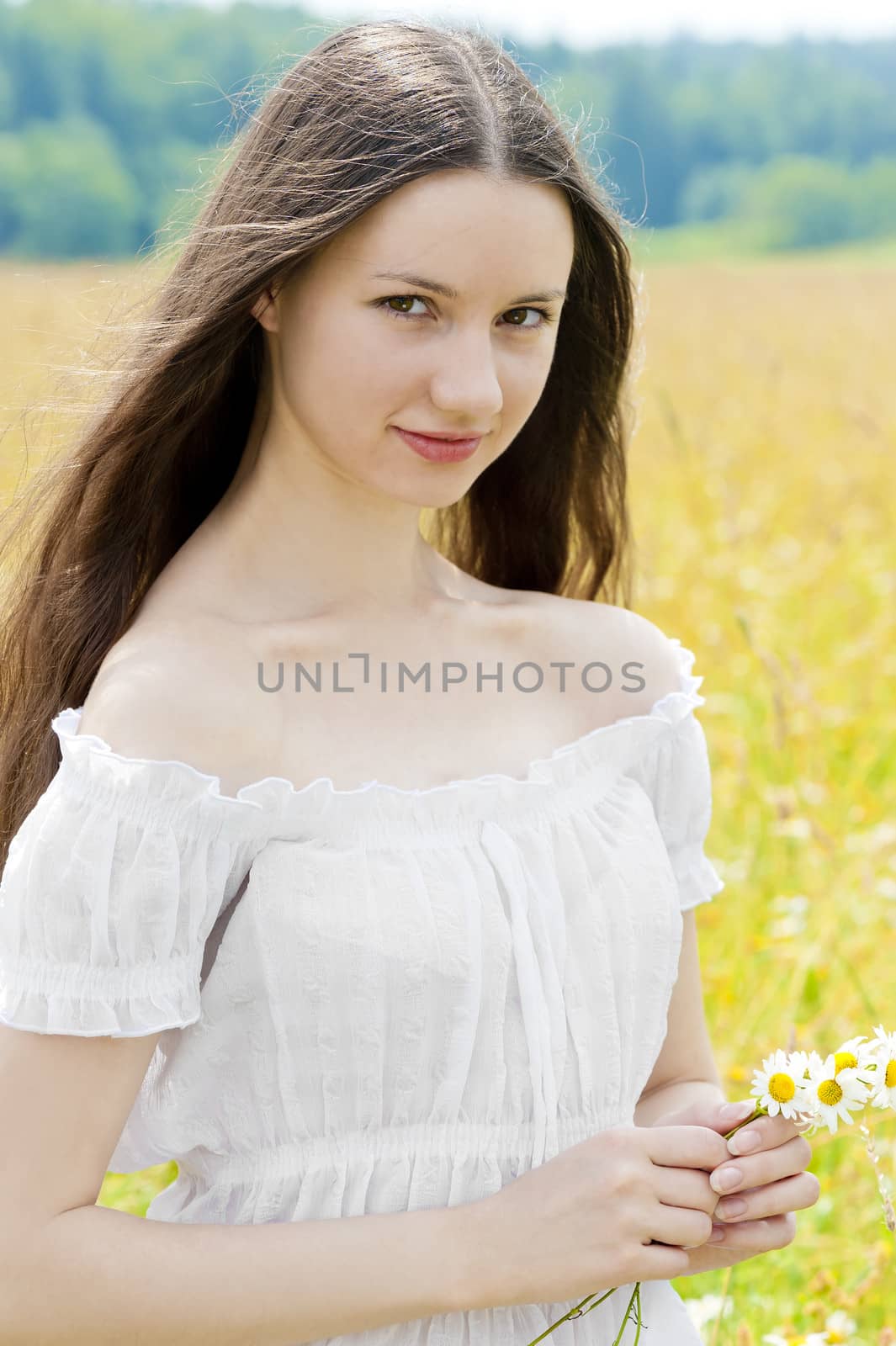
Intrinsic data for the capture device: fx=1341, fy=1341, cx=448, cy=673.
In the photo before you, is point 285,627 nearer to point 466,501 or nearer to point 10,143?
point 466,501

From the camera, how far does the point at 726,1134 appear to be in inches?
43.4

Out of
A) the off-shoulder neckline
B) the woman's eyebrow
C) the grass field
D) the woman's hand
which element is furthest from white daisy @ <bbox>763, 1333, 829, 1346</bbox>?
the woman's eyebrow

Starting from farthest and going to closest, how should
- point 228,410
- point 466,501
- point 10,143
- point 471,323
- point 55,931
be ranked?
point 10,143 < point 466,501 < point 228,410 < point 471,323 < point 55,931

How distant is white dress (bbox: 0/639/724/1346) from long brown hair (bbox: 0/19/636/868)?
17cm

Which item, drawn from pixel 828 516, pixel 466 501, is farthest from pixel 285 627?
pixel 828 516

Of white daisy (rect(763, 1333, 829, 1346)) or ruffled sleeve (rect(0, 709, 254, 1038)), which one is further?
white daisy (rect(763, 1333, 829, 1346))

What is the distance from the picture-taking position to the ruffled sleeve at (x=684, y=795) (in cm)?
132

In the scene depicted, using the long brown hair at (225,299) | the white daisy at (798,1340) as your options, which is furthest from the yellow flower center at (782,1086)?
the long brown hair at (225,299)

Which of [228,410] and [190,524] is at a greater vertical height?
[228,410]

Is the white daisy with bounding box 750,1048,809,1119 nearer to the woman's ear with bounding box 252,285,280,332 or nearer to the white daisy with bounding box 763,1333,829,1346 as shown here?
the white daisy with bounding box 763,1333,829,1346

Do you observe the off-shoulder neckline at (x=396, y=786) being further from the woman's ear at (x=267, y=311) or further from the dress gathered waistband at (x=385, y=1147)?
the woman's ear at (x=267, y=311)

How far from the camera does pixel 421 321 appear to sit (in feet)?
3.56

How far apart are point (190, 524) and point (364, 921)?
462 mm

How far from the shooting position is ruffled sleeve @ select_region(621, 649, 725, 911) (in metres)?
1.32
